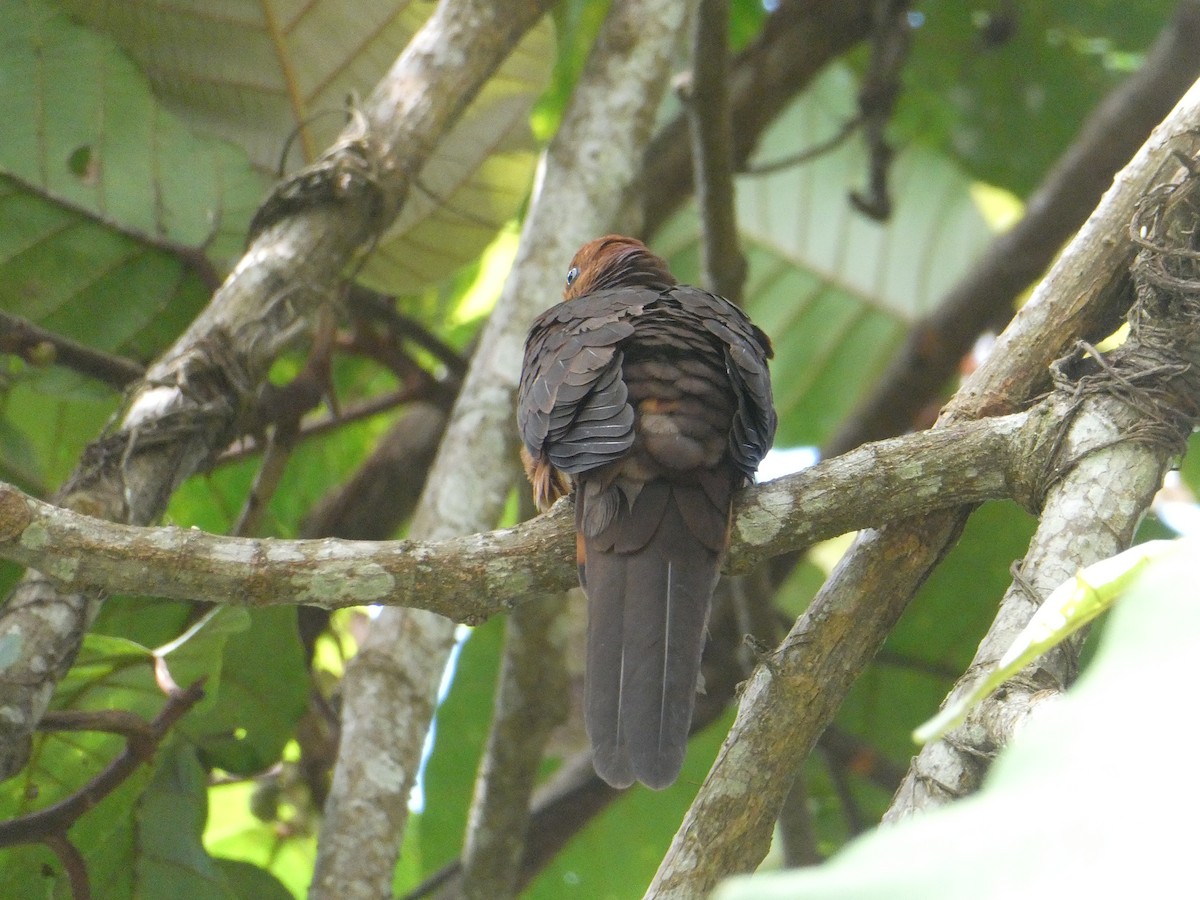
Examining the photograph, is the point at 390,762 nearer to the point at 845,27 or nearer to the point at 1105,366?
the point at 1105,366

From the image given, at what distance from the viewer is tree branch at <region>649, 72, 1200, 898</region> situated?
1.94 m

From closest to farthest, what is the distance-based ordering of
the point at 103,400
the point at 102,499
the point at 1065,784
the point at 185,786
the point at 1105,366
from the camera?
the point at 1065,784 → the point at 1105,366 → the point at 102,499 → the point at 185,786 → the point at 103,400

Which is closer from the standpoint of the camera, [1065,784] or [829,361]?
[1065,784]

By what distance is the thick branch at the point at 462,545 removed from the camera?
181 centimetres

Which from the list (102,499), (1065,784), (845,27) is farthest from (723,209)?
(1065,784)

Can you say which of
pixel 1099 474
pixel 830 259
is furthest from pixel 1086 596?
pixel 830 259

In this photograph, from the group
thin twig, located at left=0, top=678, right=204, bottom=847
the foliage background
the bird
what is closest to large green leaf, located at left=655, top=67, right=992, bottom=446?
the foliage background

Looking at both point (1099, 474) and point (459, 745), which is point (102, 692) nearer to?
point (459, 745)

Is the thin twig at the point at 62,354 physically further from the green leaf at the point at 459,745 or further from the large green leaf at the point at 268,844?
the green leaf at the point at 459,745

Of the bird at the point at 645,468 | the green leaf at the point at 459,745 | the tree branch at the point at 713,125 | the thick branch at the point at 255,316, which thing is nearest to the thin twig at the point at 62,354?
the thick branch at the point at 255,316

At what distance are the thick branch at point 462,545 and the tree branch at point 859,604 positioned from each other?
10cm

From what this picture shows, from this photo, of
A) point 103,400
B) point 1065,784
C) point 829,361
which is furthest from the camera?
point 829,361

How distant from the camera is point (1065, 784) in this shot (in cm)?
68

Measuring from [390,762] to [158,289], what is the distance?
5.07 feet
